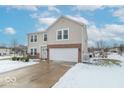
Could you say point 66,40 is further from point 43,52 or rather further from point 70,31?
point 43,52

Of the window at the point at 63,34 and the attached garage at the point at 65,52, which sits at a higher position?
the window at the point at 63,34

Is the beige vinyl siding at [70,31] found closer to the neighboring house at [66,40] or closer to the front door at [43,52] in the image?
the neighboring house at [66,40]

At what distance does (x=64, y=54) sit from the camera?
Answer: 1823 centimetres

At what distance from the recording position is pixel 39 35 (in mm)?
22391

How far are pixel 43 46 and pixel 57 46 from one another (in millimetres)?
3616

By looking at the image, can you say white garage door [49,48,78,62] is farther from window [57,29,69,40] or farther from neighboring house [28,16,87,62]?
window [57,29,69,40]

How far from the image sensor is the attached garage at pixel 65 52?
17223 millimetres

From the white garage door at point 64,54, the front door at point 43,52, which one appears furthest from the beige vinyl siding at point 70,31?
the front door at point 43,52

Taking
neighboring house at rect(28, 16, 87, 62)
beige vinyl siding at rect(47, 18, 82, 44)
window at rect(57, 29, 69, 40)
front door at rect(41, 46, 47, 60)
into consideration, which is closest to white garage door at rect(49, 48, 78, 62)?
neighboring house at rect(28, 16, 87, 62)

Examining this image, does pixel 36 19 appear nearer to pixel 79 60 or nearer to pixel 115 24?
pixel 79 60

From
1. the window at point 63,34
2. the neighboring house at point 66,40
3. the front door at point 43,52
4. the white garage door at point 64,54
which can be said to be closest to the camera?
the neighboring house at point 66,40

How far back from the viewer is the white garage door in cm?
1738

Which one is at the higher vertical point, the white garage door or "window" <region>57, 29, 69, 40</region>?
"window" <region>57, 29, 69, 40</region>

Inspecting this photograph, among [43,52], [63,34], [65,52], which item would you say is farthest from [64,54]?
[43,52]
